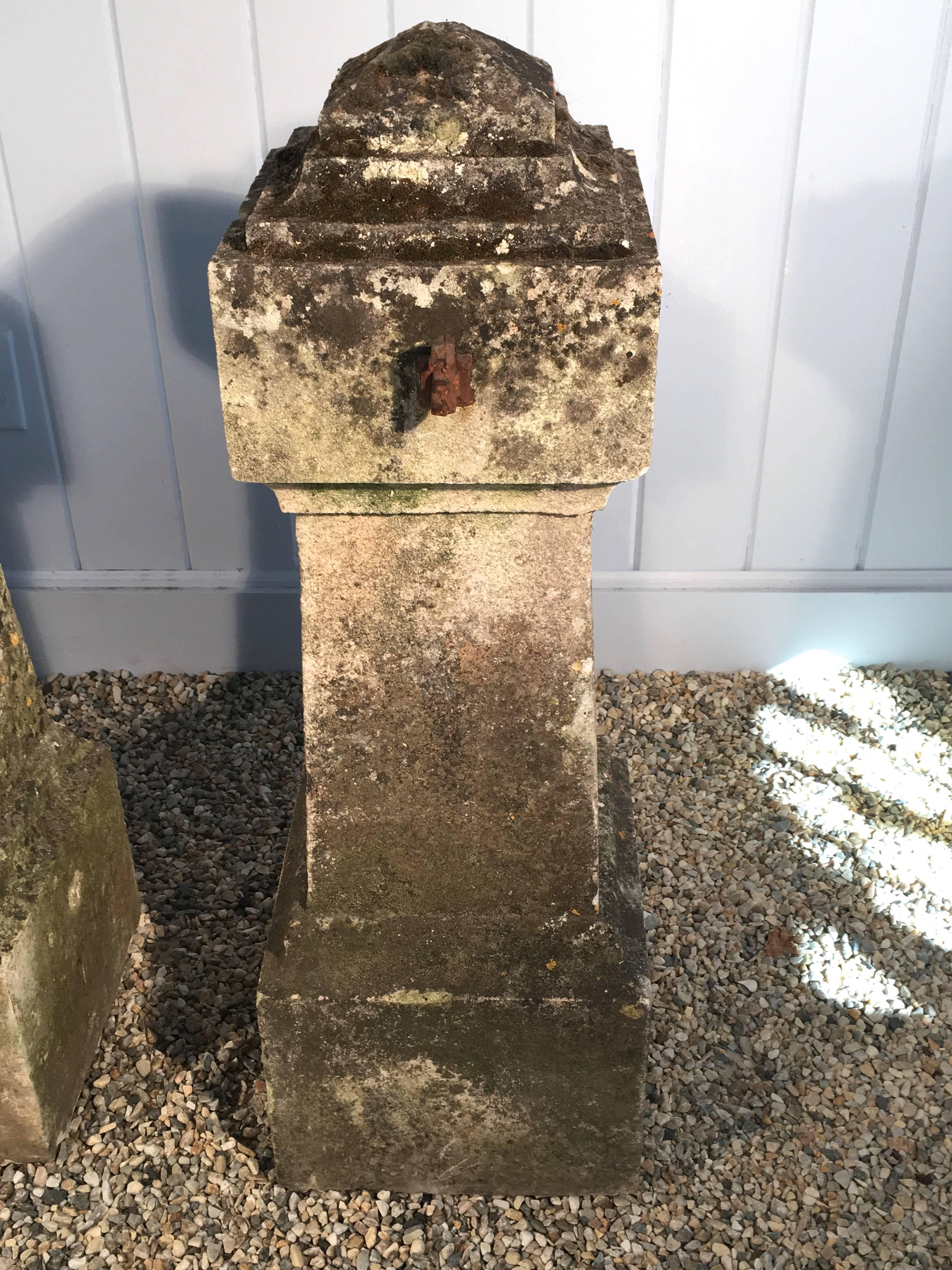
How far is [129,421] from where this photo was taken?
3.15 m

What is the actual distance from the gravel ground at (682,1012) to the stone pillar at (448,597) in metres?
0.12

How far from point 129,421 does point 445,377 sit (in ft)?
6.92

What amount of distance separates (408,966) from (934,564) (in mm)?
2335

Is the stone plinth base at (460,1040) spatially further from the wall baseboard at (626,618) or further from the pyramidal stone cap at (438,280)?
the wall baseboard at (626,618)

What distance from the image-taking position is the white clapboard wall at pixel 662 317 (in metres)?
2.68

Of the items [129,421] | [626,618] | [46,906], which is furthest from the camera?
[626,618]

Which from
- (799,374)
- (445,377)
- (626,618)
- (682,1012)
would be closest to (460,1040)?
(682,1012)

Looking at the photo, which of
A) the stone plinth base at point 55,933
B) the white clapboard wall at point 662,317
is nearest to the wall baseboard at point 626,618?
the white clapboard wall at point 662,317

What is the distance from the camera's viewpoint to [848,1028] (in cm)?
226

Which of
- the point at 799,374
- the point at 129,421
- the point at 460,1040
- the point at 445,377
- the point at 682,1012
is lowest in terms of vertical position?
the point at 682,1012

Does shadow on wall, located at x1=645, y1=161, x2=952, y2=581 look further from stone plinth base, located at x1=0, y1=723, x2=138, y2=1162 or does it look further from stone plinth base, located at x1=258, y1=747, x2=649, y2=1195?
stone plinth base, located at x1=0, y1=723, x2=138, y2=1162

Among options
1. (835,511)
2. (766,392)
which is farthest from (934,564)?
(766,392)

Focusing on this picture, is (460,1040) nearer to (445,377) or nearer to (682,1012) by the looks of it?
(682,1012)

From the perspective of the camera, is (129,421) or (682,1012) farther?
(129,421)
